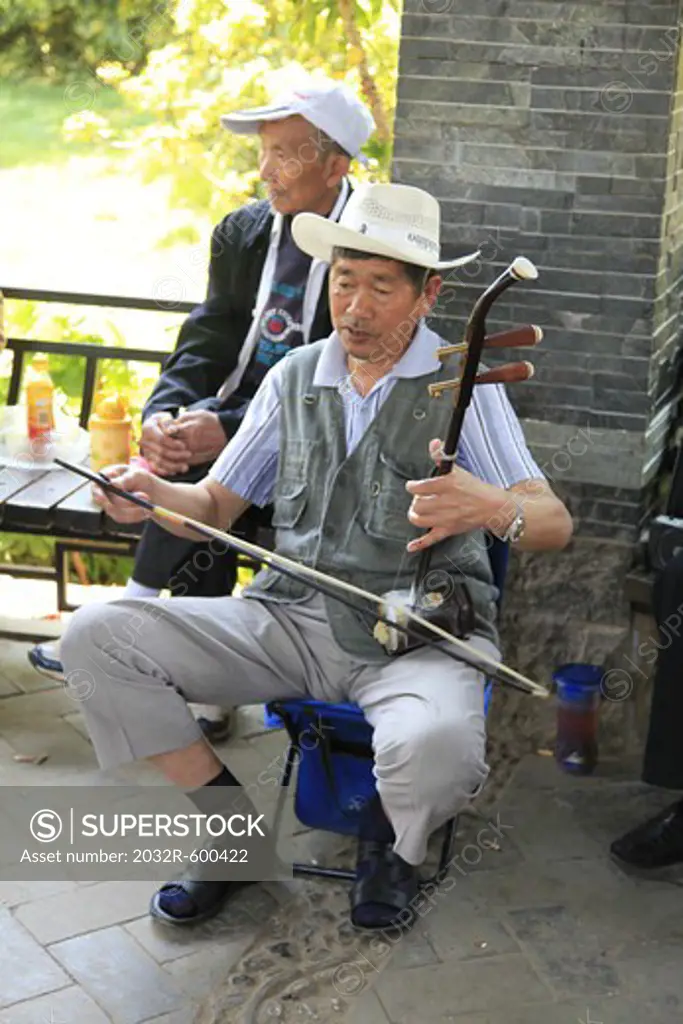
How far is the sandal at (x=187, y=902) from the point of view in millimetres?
3561

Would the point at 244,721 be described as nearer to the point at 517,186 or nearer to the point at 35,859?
the point at 35,859

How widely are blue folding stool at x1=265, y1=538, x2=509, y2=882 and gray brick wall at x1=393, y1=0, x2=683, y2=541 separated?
2.00ft

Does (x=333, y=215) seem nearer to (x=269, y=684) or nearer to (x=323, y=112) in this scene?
(x=323, y=112)

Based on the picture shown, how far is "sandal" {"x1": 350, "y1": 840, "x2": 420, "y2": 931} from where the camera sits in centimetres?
356

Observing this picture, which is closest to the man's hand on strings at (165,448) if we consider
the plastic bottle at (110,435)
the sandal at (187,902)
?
the plastic bottle at (110,435)

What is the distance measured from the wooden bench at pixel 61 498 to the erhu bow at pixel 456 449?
1068 millimetres

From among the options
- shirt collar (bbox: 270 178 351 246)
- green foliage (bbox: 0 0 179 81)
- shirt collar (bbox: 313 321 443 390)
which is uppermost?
green foliage (bbox: 0 0 179 81)

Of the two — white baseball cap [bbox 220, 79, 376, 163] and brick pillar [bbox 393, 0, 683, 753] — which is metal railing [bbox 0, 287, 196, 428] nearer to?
white baseball cap [bbox 220, 79, 376, 163]

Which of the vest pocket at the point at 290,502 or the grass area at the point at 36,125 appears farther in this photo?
the grass area at the point at 36,125

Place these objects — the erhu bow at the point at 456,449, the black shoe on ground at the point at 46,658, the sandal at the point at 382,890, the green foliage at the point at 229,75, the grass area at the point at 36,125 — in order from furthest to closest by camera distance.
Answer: the grass area at the point at 36,125 < the green foliage at the point at 229,75 < the black shoe on ground at the point at 46,658 < the sandal at the point at 382,890 < the erhu bow at the point at 456,449

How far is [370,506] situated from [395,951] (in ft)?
3.20

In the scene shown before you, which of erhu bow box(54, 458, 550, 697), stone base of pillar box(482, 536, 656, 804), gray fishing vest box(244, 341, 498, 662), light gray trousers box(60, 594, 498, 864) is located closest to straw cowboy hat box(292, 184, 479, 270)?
gray fishing vest box(244, 341, 498, 662)

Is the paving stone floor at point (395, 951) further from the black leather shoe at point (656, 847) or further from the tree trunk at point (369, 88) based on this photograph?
the tree trunk at point (369, 88)

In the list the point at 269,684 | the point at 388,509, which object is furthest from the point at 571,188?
the point at 269,684
